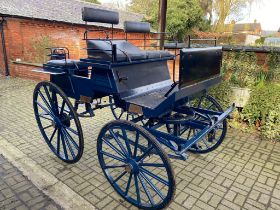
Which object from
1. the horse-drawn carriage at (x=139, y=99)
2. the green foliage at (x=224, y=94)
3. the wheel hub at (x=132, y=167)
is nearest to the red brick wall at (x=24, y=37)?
the green foliage at (x=224, y=94)

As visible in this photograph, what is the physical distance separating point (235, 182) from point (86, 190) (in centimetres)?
207

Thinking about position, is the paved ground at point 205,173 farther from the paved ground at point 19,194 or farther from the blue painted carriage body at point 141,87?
the blue painted carriage body at point 141,87

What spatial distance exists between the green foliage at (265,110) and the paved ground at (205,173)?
0.91ft

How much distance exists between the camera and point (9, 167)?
12.3ft

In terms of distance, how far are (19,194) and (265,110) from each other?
14.7 feet

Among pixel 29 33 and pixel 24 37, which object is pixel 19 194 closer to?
pixel 24 37

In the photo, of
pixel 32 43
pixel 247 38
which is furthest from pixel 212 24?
pixel 32 43

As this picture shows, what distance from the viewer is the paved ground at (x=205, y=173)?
10.1 feet

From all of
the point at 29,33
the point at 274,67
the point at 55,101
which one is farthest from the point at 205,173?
the point at 29,33

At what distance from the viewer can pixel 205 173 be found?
368 centimetres

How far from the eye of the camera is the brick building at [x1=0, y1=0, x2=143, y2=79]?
10618 mm

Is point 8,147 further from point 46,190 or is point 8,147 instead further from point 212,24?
point 212,24

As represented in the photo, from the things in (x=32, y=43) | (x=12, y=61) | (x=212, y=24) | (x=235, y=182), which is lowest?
(x=235, y=182)

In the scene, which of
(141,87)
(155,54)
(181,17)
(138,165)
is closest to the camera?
(138,165)
